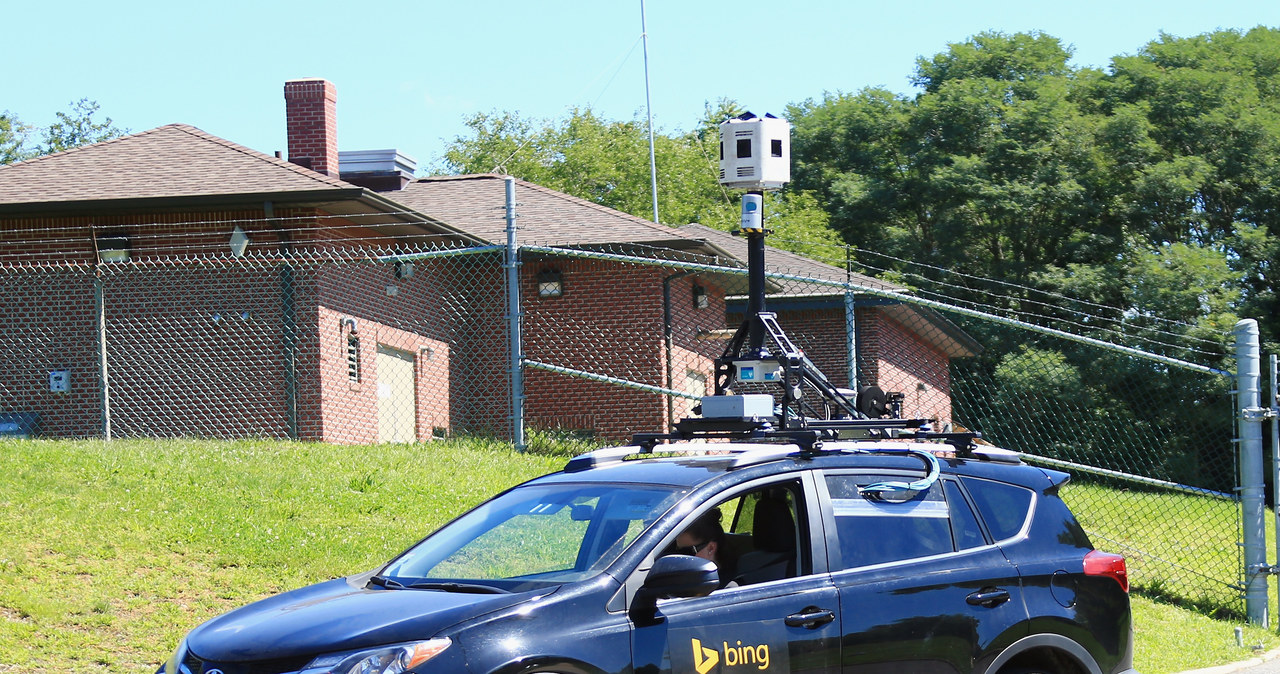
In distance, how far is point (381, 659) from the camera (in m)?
4.43

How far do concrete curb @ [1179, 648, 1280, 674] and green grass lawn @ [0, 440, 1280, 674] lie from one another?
0.35 feet

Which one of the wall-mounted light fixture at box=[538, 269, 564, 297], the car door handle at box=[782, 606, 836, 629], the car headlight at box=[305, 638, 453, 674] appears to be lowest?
the car door handle at box=[782, 606, 836, 629]

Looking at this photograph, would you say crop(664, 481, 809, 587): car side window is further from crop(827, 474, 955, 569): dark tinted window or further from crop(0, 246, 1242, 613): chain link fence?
crop(0, 246, 1242, 613): chain link fence

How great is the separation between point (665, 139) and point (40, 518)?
46.4 metres

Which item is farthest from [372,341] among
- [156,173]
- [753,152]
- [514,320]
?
[753,152]

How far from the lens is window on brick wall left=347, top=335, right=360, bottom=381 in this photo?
60.0ft

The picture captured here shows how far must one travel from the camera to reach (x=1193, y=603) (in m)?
11.1

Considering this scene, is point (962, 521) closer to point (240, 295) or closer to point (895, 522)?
point (895, 522)

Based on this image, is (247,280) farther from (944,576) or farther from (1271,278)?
(1271,278)

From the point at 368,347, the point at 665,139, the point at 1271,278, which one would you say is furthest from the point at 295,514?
the point at 665,139

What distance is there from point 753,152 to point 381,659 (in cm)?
537

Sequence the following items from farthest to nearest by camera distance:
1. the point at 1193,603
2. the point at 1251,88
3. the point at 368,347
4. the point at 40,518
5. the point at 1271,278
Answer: the point at 1251,88 → the point at 1271,278 → the point at 368,347 → the point at 1193,603 → the point at 40,518

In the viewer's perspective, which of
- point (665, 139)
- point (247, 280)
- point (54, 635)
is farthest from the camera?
point (665, 139)

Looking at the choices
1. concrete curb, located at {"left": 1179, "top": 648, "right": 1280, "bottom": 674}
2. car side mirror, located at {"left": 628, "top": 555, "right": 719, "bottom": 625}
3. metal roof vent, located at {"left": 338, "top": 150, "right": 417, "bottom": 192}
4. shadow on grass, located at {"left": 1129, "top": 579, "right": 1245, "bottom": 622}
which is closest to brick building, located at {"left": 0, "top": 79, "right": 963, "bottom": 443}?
metal roof vent, located at {"left": 338, "top": 150, "right": 417, "bottom": 192}
